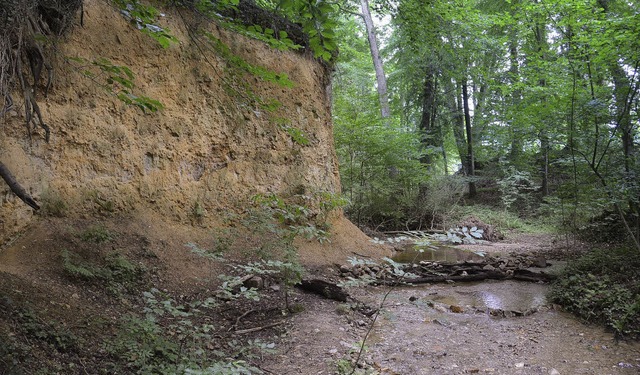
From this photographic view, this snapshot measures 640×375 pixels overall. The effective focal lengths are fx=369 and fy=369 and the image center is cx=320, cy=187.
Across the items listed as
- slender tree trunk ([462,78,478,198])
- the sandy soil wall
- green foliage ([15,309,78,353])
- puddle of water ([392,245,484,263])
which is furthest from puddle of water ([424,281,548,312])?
slender tree trunk ([462,78,478,198])

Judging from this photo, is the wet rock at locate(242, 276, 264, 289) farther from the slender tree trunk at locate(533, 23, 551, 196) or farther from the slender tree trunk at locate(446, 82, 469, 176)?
the slender tree trunk at locate(446, 82, 469, 176)

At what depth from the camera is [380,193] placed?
13672 millimetres

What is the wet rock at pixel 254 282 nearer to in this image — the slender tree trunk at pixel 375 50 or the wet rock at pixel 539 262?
the wet rock at pixel 539 262

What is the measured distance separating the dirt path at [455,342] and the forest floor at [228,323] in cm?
1

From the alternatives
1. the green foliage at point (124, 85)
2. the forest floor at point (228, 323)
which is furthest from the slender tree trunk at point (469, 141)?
the green foliage at point (124, 85)

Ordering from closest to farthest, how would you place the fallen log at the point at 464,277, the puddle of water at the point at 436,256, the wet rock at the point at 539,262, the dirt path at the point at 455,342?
1. the dirt path at the point at 455,342
2. the fallen log at the point at 464,277
3. the wet rock at the point at 539,262
4. the puddle of water at the point at 436,256

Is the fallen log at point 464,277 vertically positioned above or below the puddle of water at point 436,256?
above

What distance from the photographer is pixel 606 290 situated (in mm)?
5102

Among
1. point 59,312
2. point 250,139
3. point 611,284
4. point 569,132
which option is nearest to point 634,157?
point 569,132

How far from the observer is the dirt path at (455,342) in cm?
355

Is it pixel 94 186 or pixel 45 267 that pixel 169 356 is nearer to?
pixel 45 267

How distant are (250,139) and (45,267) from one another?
429 centimetres

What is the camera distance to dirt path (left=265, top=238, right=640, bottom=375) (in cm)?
355

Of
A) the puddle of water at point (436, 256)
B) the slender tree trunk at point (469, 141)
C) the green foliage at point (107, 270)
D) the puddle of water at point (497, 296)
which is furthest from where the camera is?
the slender tree trunk at point (469, 141)
